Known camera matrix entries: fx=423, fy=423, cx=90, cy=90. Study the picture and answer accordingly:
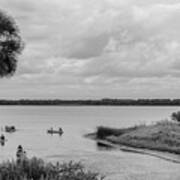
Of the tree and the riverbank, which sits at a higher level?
the tree

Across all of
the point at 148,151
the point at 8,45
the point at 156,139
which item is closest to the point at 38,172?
the point at 8,45

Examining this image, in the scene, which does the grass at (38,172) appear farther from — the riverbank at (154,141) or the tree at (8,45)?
the riverbank at (154,141)

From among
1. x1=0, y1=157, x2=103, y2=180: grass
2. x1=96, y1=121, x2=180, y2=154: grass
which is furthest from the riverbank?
x1=0, y1=157, x2=103, y2=180: grass

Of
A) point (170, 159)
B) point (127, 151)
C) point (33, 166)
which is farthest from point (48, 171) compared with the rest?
→ point (127, 151)

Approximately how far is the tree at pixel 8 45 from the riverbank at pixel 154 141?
73.4 ft

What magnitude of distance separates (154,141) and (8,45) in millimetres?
34057

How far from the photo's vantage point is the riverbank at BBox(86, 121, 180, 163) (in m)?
36.2

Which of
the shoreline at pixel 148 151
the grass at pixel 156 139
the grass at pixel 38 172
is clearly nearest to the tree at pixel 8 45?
the grass at pixel 38 172

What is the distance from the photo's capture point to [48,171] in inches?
387

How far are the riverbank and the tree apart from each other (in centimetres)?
2239

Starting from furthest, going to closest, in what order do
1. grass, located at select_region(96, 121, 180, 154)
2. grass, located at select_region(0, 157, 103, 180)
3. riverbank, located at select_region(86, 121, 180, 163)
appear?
grass, located at select_region(96, 121, 180, 154) < riverbank, located at select_region(86, 121, 180, 163) < grass, located at select_region(0, 157, 103, 180)

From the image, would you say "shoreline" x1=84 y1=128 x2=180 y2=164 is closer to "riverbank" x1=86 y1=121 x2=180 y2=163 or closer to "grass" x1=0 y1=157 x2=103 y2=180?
"riverbank" x1=86 y1=121 x2=180 y2=163

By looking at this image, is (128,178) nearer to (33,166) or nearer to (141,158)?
(141,158)

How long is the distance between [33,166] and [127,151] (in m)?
30.7
